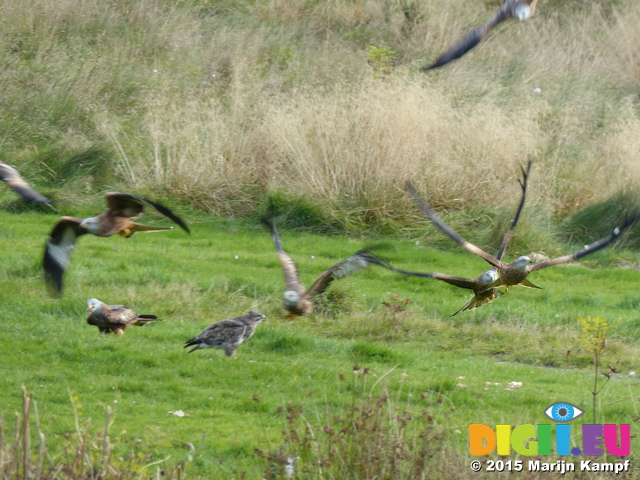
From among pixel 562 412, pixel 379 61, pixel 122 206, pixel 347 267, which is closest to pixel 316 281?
pixel 347 267

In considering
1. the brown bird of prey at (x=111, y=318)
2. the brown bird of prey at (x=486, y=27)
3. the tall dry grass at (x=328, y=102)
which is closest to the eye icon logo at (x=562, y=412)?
the brown bird of prey at (x=486, y=27)

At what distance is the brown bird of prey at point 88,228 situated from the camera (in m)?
6.47

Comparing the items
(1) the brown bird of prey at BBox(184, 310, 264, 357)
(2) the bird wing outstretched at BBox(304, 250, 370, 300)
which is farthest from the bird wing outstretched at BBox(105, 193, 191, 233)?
(1) the brown bird of prey at BBox(184, 310, 264, 357)

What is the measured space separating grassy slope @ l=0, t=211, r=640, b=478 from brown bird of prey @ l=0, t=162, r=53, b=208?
53.5 inches

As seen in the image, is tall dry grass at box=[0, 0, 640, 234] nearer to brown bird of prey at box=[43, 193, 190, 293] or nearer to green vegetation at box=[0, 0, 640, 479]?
green vegetation at box=[0, 0, 640, 479]

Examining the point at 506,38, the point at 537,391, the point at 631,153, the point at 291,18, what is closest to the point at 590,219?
the point at 631,153

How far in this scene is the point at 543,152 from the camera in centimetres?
1459

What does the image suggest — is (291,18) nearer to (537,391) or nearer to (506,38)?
(506,38)

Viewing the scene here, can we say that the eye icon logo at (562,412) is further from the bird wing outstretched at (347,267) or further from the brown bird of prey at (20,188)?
the brown bird of prey at (20,188)

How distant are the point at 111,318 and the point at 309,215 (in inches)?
209

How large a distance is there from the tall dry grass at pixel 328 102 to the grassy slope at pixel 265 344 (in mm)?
1255

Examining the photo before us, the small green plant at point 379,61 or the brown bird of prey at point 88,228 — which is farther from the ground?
the brown bird of prey at point 88,228

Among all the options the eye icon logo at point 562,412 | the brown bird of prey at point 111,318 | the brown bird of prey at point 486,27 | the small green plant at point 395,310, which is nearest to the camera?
the brown bird of prey at point 486,27

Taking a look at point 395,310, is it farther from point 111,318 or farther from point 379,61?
point 379,61
